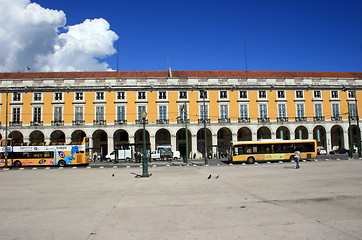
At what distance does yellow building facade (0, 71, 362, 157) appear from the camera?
42375 mm

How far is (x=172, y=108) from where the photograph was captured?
43.9 meters

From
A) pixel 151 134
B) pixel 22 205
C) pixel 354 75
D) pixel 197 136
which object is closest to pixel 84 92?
pixel 151 134

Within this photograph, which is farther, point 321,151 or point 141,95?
point 321,151

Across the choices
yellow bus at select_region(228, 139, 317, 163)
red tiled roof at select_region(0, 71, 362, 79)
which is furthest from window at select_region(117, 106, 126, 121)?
yellow bus at select_region(228, 139, 317, 163)

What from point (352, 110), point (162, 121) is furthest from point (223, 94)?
point (352, 110)

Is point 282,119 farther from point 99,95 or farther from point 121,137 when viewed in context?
point 99,95

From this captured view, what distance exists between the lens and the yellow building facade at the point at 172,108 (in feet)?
139

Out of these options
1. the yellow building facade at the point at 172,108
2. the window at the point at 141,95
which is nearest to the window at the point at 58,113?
the yellow building facade at the point at 172,108

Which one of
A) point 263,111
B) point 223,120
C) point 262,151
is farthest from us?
point 263,111

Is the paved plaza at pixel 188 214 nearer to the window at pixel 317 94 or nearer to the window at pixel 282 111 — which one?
→ the window at pixel 282 111

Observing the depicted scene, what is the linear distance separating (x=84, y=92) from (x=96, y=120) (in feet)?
16.0

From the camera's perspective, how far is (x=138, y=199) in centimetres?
941

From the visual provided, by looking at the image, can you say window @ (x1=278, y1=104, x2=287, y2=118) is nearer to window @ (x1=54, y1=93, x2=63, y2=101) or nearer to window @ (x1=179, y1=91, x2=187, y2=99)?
window @ (x1=179, y1=91, x2=187, y2=99)

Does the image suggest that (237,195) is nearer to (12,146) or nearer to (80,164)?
(80,164)
